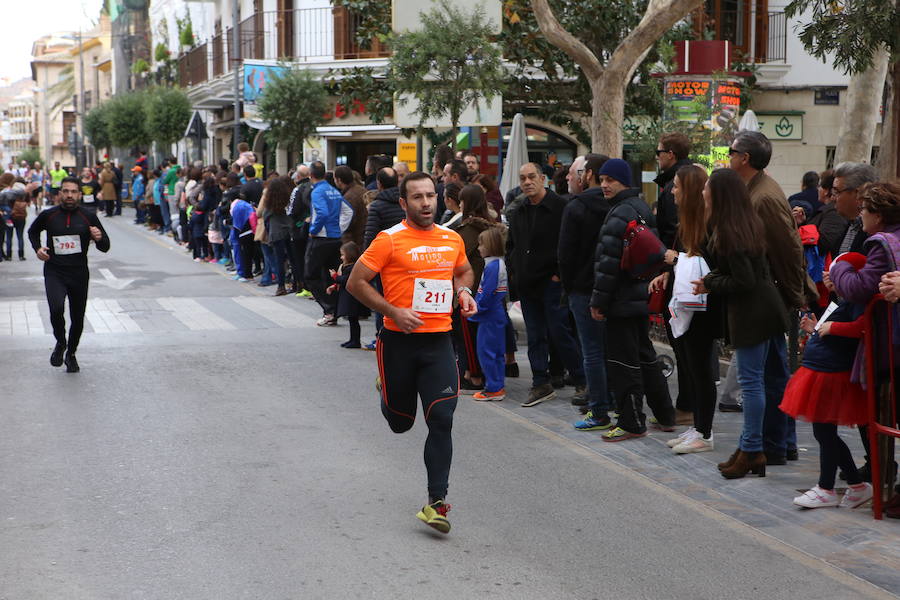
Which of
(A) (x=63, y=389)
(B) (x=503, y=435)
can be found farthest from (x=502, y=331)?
(A) (x=63, y=389)

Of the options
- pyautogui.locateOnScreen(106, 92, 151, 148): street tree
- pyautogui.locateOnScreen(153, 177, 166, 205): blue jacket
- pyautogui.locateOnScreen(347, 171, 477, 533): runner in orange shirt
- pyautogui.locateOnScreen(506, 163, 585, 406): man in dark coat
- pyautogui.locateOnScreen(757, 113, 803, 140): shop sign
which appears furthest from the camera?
pyautogui.locateOnScreen(106, 92, 151, 148): street tree

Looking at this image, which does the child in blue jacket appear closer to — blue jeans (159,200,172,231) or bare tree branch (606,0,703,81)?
bare tree branch (606,0,703,81)

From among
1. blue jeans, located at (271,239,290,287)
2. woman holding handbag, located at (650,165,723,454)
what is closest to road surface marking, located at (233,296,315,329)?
blue jeans, located at (271,239,290,287)

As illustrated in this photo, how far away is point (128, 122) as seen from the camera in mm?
47250

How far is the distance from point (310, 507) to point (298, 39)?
87.7ft

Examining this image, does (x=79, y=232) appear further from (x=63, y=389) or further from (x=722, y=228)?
(x=722, y=228)

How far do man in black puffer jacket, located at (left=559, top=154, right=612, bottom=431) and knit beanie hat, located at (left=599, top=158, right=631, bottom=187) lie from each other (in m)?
0.41

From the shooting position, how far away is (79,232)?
10.9 metres

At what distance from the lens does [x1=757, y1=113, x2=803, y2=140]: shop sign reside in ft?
89.2

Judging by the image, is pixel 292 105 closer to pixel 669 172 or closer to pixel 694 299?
pixel 669 172

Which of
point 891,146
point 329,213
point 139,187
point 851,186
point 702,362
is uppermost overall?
point 891,146

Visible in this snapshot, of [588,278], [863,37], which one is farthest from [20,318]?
[863,37]

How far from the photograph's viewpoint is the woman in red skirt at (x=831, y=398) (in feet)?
20.0

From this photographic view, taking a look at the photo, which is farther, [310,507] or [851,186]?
[851,186]
